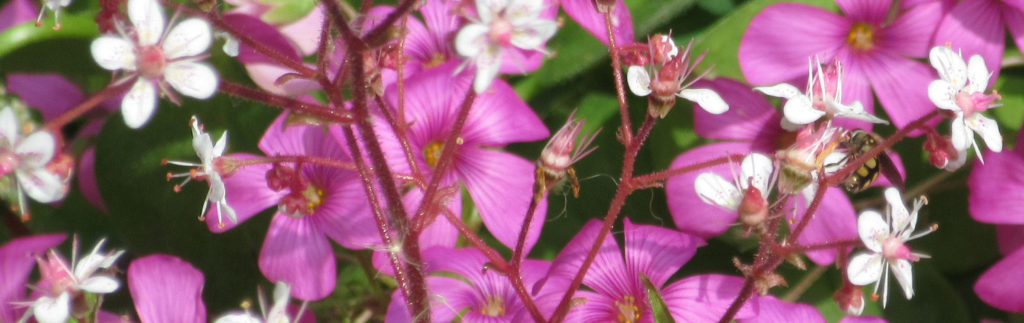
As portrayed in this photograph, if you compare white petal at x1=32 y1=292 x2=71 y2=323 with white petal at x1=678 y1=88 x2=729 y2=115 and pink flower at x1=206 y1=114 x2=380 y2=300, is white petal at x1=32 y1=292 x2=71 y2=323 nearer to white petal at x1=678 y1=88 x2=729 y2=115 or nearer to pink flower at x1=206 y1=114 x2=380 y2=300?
pink flower at x1=206 y1=114 x2=380 y2=300

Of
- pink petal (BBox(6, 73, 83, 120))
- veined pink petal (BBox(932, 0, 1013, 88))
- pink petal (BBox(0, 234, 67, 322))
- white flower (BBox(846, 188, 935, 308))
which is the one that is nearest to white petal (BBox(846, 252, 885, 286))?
white flower (BBox(846, 188, 935, 308))

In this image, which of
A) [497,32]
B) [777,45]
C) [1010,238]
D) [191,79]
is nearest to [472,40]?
[497,32]

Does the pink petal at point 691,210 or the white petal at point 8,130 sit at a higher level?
the white petal at point 8,130

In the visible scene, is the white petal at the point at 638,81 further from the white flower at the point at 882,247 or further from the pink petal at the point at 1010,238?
the pink petal at the point at 1010,238

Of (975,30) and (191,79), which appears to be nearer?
(191,79)

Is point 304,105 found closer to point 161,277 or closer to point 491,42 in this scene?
point 491,42

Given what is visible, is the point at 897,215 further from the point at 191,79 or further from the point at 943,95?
the point at 191,79

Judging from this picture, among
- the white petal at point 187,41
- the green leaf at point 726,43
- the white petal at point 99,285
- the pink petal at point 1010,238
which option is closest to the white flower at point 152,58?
the white petal at point 187,41
